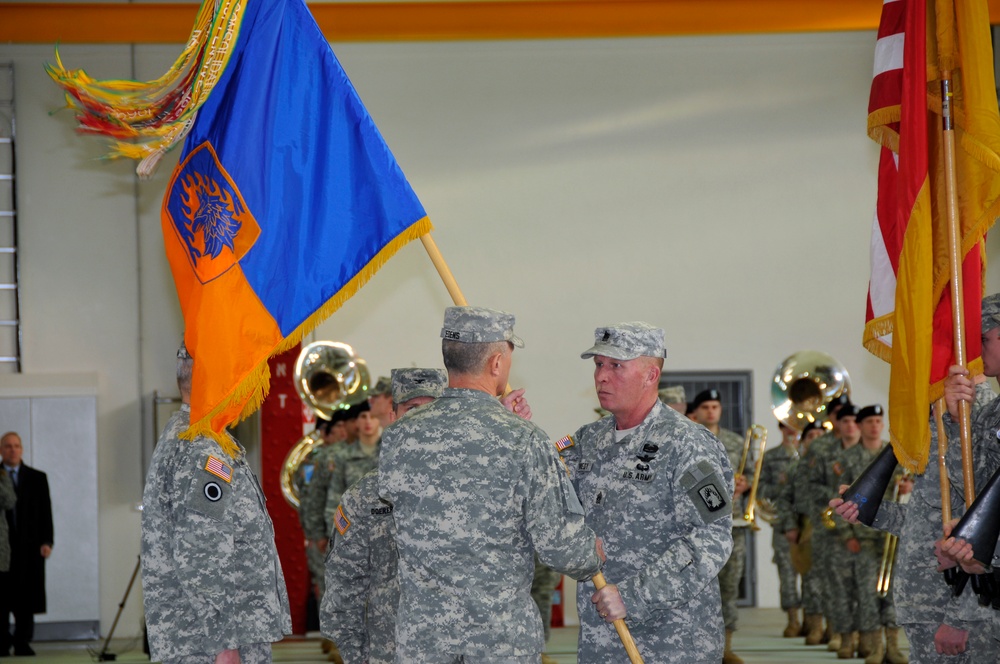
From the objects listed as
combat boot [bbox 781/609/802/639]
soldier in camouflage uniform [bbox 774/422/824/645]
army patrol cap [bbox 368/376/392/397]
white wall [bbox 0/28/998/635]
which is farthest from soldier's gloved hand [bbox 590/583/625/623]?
white wall [bbox 0/28/998/635]

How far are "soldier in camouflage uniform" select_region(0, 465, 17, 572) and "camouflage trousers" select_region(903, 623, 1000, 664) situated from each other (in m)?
8.38

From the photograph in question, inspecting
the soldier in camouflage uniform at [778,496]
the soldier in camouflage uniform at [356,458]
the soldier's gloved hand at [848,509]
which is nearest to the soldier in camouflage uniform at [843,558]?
the soldier in camouflage uniform at [778,496]

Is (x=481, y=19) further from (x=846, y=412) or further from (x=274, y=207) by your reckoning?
(x=274, y=207)

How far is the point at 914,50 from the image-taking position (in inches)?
176

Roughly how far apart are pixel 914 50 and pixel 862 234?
29.2ft

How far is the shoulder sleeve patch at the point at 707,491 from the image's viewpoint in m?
3.88

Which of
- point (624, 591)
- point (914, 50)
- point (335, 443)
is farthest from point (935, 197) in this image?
point (335, 443)

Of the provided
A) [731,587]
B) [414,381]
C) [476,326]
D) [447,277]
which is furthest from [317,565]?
[476,326]

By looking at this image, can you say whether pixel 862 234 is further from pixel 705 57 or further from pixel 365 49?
pixel 365 49

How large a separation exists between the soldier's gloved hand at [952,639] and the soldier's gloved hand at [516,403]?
1.73 meters

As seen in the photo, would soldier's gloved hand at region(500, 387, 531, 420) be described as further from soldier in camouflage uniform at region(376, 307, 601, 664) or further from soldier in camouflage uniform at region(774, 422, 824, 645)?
soldier in camouflage uniform at region(774, 422, 824, 645)

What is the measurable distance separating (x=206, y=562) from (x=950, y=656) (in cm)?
277

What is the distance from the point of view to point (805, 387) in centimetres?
1162

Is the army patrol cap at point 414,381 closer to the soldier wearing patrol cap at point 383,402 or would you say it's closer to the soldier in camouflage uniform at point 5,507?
the soldier wearing patrol cap at point 383,402
